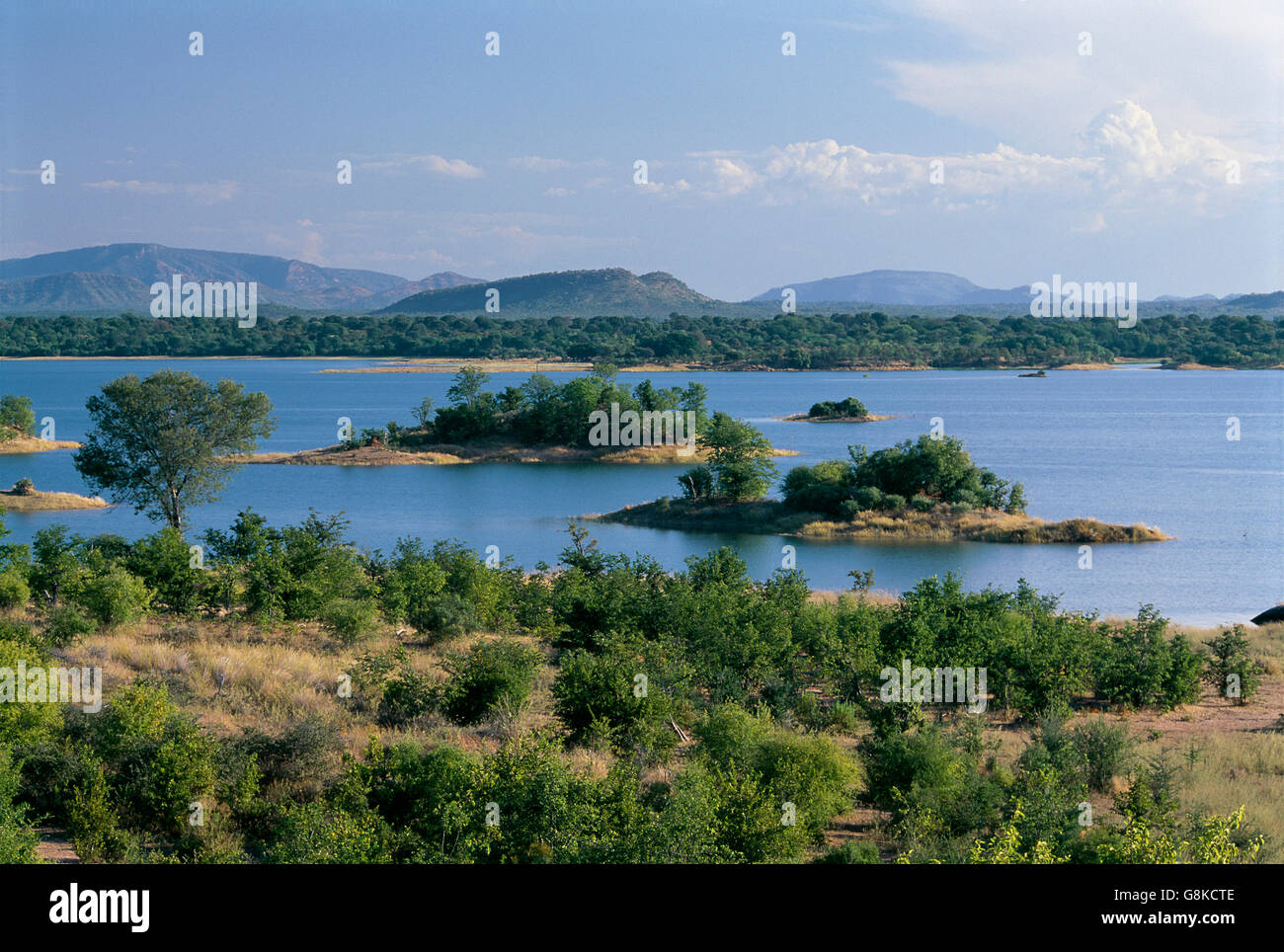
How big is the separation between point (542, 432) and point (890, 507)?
33.7 meters

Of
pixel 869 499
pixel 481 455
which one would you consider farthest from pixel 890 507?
pixel 481 455

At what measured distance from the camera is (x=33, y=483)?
196 feet

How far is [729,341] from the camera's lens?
168 meters

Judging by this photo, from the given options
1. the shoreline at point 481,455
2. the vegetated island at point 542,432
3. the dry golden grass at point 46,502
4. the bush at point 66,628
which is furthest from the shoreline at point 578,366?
the bush at point 66,628

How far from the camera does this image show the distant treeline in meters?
158

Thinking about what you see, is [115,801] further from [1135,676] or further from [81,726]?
[1135,676]

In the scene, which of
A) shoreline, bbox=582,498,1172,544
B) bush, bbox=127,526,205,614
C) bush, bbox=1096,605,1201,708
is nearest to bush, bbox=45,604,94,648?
bush, bbox=127,526,205,614

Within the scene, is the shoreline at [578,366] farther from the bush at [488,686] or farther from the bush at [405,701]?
the bush at [405,701]

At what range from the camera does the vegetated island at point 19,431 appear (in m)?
72.0

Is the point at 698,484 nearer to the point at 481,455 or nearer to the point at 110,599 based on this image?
the point at 481,455

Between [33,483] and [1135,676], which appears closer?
[1135,676]

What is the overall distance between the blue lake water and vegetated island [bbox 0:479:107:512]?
1693 millimetres
